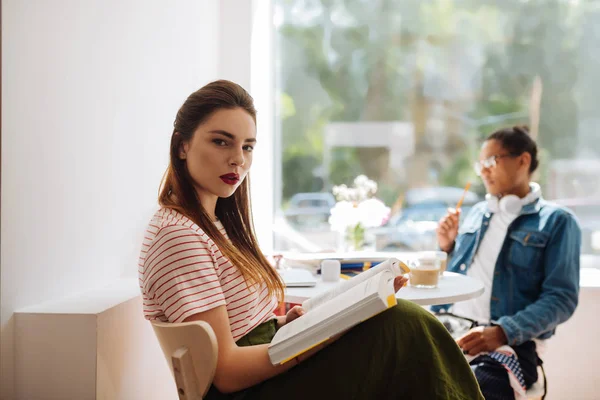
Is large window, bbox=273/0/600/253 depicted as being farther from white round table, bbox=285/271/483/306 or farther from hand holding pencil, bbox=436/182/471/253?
white round table, bbox=285/271/483/306

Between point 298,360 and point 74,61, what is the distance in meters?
0.96

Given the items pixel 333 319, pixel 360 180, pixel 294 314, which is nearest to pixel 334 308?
pixel 333 319

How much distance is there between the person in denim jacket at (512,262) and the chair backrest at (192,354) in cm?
118

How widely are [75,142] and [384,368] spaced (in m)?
0.96

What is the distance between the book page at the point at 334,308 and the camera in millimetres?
1130

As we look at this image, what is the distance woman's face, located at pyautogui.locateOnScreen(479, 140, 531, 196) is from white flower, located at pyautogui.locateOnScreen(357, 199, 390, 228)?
0.61 meters

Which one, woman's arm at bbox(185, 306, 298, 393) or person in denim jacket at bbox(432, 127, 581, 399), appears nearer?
woman's arm at bbox(185, 306, 298, 393)

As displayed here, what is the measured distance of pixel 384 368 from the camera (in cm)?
120

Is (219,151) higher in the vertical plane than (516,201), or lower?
higher

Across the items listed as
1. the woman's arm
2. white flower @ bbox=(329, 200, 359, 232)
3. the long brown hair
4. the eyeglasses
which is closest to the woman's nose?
the long brown hair

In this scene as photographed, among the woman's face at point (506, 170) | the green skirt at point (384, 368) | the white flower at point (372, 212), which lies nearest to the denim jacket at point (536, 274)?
the woman's face at point (506, 170)

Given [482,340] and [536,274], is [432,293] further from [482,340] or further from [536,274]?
[536,274]

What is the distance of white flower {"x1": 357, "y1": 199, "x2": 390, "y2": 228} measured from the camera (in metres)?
2.90

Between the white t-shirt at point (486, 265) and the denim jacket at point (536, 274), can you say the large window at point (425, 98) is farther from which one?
the denim jacket at point (536, 274)
